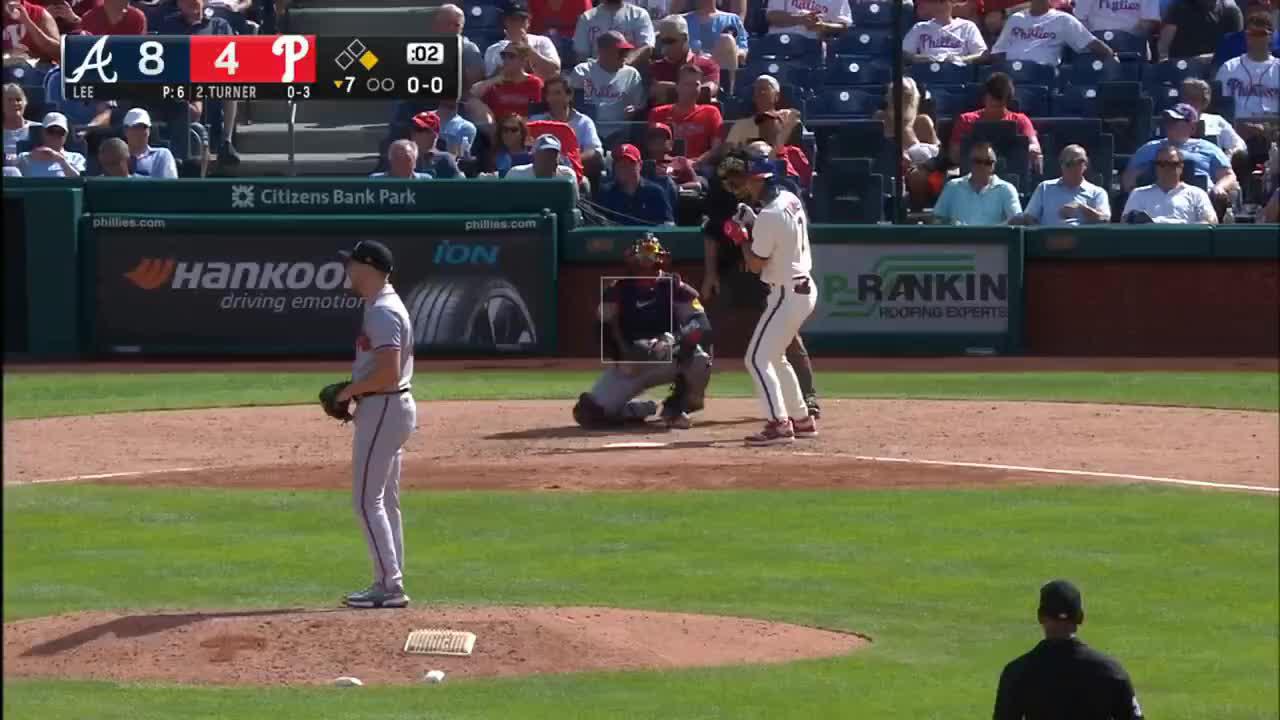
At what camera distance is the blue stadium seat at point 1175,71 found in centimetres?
2131

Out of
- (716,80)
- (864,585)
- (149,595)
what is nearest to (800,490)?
(864,585)

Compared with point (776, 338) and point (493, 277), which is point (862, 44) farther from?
point (776, 338)

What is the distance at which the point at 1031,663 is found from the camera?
4625mm

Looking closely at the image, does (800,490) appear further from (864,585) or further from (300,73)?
(300,73)

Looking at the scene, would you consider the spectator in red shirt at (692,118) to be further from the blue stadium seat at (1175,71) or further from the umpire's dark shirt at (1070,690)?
the umpire's dark shirt at (1070,690)

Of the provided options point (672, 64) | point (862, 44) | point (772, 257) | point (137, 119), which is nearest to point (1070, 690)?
point (772, 257)

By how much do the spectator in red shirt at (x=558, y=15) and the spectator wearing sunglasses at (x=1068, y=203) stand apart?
248 inches

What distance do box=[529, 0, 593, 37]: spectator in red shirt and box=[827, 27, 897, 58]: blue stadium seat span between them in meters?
2.85

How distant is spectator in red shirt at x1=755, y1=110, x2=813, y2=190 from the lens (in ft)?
58.3

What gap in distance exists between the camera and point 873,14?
23.0 m

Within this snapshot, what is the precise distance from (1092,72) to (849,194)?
11.2ft

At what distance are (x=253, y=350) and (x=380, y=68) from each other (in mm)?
3297

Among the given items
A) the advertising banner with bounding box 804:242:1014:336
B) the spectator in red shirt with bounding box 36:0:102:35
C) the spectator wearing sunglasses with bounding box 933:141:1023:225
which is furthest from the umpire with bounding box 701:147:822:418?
the spectator in red shirt with bounding box 36:0:102:35

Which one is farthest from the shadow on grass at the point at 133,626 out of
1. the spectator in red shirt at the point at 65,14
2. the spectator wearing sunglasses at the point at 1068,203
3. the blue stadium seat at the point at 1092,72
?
the spectator in red shirt at the point at 65,14
